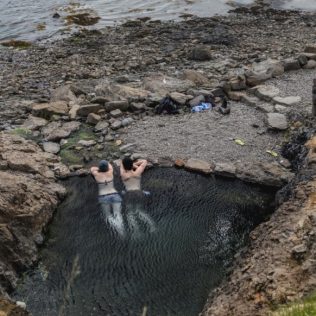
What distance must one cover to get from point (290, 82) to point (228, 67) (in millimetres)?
4933

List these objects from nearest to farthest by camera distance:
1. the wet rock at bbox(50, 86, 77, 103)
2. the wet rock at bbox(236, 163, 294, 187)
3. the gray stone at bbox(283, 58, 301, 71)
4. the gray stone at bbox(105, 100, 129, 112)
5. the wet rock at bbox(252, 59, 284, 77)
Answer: the wet rock at bbox(236, 163, 294, 187)
the gray stone at bbox(105, 100, 129, 112)
the wet rock at bbox(50, 86, 77, 103)
the wet rock at bbox(252, 59, 284, 77)
the gray stone at bbox(283, 58, 301, 71)

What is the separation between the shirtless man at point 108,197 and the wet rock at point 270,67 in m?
12.2

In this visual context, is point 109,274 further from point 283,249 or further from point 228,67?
point 228,67

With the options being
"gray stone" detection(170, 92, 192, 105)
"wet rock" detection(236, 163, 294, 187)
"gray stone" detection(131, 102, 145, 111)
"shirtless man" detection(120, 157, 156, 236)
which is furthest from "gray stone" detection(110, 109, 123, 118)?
"wet rock" detection(236, 163, 294, 187)

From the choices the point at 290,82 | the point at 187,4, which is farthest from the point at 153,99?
the point at 187,4

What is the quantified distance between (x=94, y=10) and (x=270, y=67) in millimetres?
24692

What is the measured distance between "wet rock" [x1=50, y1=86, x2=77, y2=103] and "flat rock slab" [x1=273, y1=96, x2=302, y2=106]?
9.96 meters

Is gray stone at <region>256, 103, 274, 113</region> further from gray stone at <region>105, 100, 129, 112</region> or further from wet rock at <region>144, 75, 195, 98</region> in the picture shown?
gray stone at <region>105, 100, 129, 112</region>

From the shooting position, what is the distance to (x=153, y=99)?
2091 cm

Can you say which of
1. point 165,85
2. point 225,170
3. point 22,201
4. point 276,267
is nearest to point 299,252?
point 276,267

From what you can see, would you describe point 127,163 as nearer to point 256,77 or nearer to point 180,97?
point 180,97

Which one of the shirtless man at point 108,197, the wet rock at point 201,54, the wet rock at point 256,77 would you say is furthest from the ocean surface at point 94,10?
the shirtless man at point 108,197

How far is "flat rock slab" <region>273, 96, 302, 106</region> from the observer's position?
2008cm

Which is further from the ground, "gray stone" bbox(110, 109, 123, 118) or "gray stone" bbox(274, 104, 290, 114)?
"gray stone" bbox(110, 109, 123, 118)
